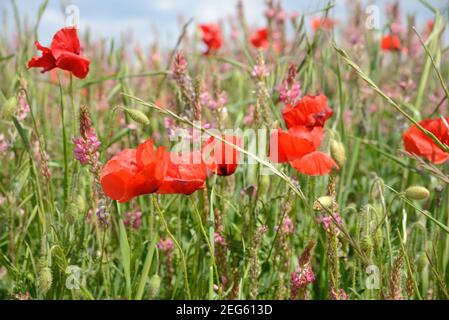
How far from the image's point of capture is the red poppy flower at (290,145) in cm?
110

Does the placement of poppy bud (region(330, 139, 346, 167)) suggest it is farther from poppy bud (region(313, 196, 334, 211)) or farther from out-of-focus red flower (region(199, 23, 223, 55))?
out-of-focus red flower (region(199, 23, 223, 55))

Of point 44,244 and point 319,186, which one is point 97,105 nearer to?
point 319,186

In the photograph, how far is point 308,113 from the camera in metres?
1.16

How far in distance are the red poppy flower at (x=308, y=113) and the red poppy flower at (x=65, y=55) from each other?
380 millimetres

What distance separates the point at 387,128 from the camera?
2850mm

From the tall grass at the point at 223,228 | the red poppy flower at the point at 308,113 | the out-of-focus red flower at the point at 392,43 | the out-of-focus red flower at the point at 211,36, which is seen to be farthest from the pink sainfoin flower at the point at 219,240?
the out-of-focus red flower at the point at 392,43

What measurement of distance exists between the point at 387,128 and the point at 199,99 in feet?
6.01

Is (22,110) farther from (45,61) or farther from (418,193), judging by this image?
(418,193)

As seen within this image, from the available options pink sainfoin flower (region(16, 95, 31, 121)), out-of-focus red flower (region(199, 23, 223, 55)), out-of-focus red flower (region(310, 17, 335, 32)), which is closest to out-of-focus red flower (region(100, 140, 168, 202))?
pink sainfoin flower (region(16, 95, 31, 121))

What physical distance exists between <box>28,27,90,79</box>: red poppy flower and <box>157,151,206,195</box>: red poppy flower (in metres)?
0.30

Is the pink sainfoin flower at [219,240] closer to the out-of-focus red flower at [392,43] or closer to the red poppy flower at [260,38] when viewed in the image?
the out-of-focus red flower at [392,43]

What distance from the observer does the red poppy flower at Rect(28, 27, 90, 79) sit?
1.15 meters

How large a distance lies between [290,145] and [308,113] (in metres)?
0.09

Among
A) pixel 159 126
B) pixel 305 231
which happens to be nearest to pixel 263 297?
pixel 305 231
